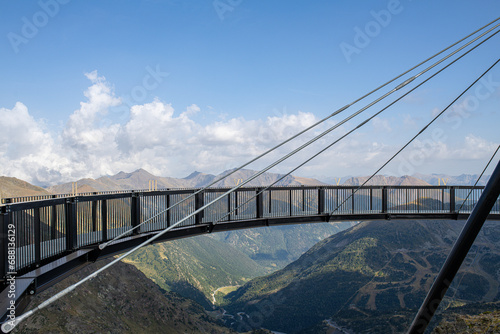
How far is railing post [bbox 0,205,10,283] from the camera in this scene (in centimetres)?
734

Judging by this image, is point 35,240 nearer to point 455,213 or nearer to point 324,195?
point 324,195

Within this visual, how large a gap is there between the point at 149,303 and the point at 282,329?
84.4m

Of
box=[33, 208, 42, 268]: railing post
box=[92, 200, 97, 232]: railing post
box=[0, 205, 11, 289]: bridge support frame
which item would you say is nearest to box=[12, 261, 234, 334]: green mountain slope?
box=[92, 200, 97, 232]: railing post

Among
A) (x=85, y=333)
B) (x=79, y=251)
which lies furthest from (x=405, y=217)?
(x=85, y=333)

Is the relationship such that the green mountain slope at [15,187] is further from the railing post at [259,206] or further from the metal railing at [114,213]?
the railing post at [259,206]

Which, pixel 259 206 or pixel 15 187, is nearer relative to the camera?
pixel 259 206

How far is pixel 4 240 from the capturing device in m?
7.45

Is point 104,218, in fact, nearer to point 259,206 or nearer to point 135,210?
point 135,210

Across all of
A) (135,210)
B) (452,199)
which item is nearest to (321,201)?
(452,199)

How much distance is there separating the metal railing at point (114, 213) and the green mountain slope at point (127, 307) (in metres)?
73.8

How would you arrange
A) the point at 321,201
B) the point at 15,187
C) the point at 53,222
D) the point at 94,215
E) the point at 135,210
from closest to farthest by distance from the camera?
the point at 53,222 < the point at 94,215 < the point at 135,210 < the point at 321,201 < the point at 15,187

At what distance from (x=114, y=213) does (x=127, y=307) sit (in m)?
129

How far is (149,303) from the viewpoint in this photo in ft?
436

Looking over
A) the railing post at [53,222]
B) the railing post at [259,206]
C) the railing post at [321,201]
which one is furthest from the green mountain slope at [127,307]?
the railing post at [53,222]
